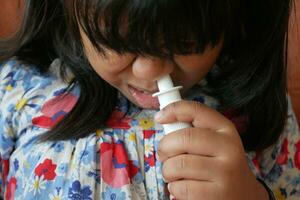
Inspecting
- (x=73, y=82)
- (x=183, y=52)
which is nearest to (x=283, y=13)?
(x=183, y=52)

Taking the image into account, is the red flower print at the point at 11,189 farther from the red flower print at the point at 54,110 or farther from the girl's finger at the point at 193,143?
the girl's finger at the point at 193,143

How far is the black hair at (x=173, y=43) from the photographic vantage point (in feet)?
1.94

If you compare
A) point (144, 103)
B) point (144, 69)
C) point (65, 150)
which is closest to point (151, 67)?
point (144, 69)

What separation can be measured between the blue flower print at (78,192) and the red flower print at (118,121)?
10 centimetres

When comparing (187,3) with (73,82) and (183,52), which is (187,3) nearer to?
(183,52)

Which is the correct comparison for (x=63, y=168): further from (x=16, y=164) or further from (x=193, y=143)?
(x=193, y=143)

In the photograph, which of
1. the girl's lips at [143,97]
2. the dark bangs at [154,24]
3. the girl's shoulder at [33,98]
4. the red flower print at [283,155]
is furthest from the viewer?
the red flower print at [283,155]

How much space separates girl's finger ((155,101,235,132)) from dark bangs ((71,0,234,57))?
0.07m

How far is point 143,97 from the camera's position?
735 millimetres

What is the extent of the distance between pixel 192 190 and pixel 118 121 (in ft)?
0.64

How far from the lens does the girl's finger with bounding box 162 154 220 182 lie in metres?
0.66

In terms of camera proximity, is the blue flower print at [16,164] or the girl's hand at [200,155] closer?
the girl's hand at [200,155]

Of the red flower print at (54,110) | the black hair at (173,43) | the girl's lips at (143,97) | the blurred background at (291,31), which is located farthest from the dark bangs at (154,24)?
the blurred background at (291,31)

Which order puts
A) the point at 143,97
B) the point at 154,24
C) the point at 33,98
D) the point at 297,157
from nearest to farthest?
1. the point at 154,24
2. the point at 143,97
3. the point at 33,98
4. the point at 297,157
